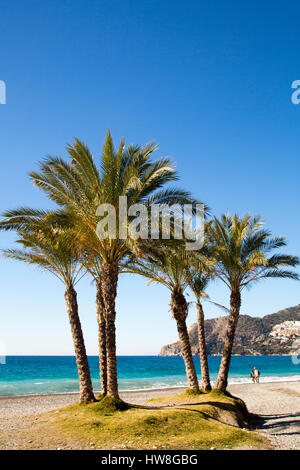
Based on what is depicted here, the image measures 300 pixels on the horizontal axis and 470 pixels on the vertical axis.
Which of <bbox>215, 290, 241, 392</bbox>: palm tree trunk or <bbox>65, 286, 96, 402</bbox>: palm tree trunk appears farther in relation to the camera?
<bbox>215, 290, 241, 392</bbox>: palm tree trunk

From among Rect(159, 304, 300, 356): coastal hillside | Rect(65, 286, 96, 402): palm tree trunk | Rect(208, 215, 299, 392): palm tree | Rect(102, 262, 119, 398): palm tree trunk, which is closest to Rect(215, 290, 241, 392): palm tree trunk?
Rect(208, 215, 299, 392): palm tree

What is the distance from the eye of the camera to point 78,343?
14.5m

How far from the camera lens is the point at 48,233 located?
14.6m

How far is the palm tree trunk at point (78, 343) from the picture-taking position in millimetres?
14367

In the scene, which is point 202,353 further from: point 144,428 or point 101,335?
point 144,428

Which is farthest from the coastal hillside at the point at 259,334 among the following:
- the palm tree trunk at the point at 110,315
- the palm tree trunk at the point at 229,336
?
the palm tree trunk at the point at 110,315

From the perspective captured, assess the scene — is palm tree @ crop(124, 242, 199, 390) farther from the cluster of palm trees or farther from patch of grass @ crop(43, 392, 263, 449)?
patch of grass @ crop(43, 392, 263, 449)

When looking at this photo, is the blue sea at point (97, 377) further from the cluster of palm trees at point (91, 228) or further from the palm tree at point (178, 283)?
the cluster of palm trees at point (91, 228)

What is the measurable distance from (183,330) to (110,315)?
6668mm

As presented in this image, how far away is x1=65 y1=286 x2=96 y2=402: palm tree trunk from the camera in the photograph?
14367 millimetres

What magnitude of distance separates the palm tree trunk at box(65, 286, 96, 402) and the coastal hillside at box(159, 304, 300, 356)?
14655 centimetres

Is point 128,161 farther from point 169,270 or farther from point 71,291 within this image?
point 169,270

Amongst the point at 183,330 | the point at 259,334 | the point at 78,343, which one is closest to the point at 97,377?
the point at 183,330

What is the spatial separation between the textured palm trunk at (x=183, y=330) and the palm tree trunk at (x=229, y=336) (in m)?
1.34
